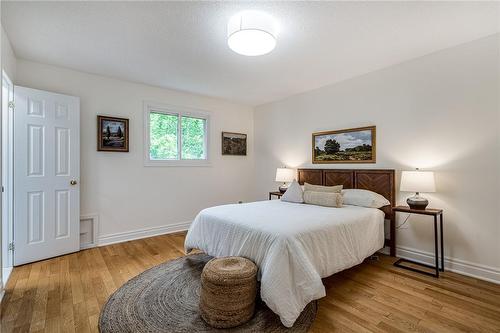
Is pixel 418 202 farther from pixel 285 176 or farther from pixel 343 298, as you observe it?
pixel 285 176

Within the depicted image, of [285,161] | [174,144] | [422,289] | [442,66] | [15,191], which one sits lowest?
[422,289]

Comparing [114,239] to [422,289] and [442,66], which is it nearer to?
[422,289]

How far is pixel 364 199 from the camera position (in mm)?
3066

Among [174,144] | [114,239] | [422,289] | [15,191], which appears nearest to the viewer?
[422,289]

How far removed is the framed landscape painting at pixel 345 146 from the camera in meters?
3.45

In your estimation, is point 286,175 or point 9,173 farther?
point 286,175

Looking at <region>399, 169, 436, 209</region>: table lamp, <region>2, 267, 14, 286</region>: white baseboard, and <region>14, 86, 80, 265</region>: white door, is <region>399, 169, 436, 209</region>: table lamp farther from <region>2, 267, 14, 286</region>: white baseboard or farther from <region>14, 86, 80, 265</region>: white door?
<region>2, 267, 14, 286</region>: white baseboard

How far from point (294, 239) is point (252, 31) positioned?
1760 millimetres

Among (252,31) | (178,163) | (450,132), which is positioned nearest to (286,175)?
(178,163)

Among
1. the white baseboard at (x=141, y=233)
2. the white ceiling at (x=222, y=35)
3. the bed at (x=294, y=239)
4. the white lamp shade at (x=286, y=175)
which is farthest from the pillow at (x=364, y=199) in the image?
the white baseboard at (x=141, y=233)

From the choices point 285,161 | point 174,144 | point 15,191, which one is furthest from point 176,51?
point 285,161

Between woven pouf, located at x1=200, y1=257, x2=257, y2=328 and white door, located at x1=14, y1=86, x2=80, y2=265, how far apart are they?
240 centimetres

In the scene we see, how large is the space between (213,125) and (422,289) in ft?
12.9

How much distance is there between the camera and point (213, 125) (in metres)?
4.78
